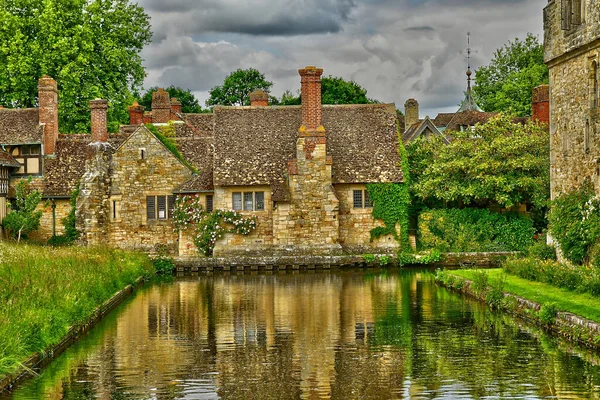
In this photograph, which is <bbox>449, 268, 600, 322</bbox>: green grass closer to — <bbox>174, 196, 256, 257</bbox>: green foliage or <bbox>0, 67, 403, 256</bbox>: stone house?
<bbox>0, 67, 403, 256</bbox>: stone house

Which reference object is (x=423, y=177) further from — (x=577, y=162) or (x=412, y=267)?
(x=577, y=162)

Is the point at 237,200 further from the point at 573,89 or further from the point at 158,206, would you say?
the point at 573,89

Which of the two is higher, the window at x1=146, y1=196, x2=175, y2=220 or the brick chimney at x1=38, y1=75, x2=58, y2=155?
the brick chimney at x1=38, y1=75, x2=58, y2=155

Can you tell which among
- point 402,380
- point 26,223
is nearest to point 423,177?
point 26,223

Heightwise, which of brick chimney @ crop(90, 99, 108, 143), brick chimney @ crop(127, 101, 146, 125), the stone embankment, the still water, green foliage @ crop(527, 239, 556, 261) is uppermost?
brick chimney @ crop(127, 101, 146, 125)

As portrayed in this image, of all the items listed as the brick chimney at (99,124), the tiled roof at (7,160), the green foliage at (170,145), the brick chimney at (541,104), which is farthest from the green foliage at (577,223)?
the tiled roof at (7,160)

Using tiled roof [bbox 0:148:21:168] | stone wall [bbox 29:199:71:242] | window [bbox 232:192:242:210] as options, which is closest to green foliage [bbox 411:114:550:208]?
window [bbox 232:192:242:210]

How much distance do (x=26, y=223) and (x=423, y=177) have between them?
66.0 feet

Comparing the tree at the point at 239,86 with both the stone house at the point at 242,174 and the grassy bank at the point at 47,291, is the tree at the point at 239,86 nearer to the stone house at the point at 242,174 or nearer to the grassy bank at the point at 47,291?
the stone house at the point at 242,174

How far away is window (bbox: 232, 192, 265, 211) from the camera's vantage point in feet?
156

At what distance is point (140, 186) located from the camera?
161 ft

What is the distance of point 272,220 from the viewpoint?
47.3 metres

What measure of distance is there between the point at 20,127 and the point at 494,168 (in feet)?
83.3

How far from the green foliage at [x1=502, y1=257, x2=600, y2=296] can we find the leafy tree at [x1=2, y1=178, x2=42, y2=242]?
25292mm
